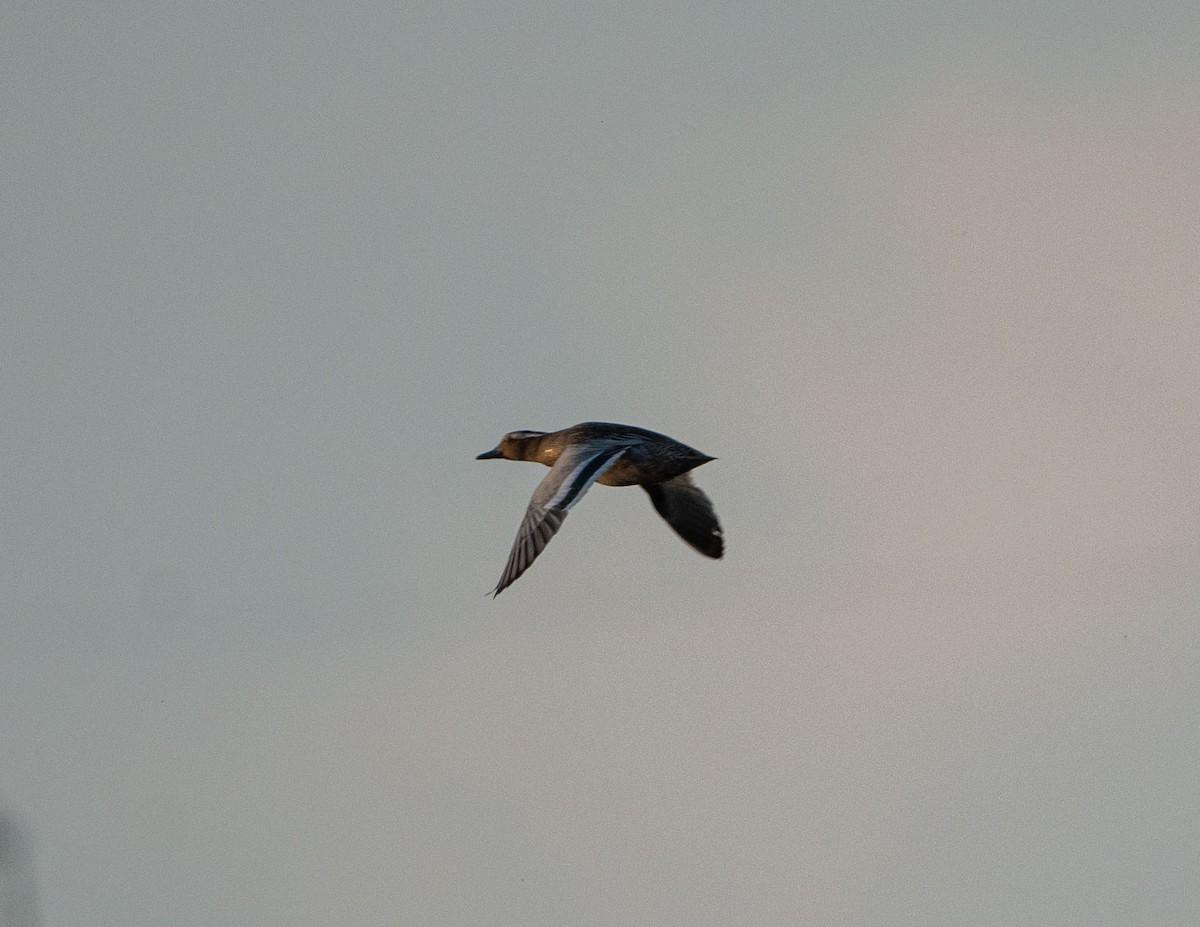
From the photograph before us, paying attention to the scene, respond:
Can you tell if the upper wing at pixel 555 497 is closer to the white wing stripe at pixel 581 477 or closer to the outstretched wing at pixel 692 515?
the white wing stripe at pixel 581 477

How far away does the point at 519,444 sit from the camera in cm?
3253

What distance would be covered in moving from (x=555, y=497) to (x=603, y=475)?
3391 mm

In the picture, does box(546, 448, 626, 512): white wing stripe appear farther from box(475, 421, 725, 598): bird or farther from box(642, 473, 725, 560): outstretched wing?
box(642, 473, 725, 560): outstretched wing

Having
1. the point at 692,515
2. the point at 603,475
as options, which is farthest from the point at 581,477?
the point at 692,515

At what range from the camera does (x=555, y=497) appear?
25656mm

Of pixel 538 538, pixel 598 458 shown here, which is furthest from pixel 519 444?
pixel 538 538

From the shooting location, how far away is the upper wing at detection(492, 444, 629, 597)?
2414 cm

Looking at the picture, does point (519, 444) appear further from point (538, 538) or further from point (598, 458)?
point (538, 538)

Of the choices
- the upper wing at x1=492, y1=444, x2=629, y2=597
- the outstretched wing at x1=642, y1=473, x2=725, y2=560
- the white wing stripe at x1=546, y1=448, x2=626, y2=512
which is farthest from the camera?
the outstretched wing at x1=642, y1=473, x2=725, y2=560

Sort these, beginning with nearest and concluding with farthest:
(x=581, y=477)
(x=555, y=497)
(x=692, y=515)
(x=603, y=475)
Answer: (x=555, y=497), (x=581, y=477), (x=603, y=475), (x=692, y=515)

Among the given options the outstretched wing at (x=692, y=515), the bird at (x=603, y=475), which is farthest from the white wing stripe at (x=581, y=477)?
the outstretched wing at (x=692, y=515)

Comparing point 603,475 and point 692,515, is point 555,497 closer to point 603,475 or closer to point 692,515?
point 603,475

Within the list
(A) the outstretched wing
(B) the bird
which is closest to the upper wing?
(B) the bird

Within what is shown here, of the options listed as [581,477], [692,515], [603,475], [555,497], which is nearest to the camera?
[555,497]
